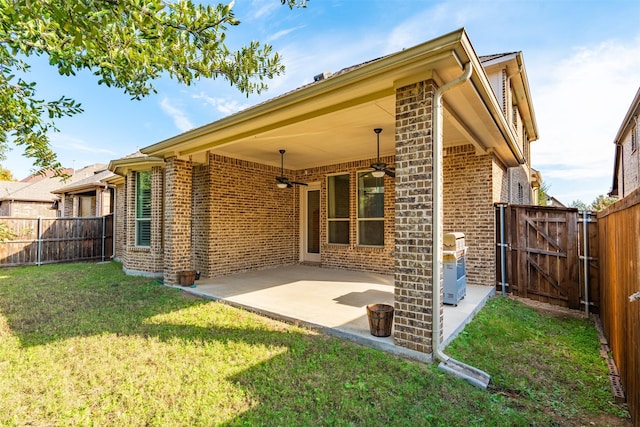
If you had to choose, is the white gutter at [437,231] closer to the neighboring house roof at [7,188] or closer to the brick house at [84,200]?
the brick house at [84,200]

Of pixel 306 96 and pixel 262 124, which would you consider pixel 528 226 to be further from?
pixel 262 124

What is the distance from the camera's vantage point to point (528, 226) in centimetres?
591

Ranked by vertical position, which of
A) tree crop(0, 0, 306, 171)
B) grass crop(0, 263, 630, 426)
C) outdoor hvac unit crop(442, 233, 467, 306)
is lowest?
grass crop(0, 263, 630, 426)

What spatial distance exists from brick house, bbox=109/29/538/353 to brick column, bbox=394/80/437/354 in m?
0.01

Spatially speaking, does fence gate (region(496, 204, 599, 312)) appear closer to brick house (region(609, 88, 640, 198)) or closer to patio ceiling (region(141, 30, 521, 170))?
patio ceiling (region(141, 30, 521, 170))

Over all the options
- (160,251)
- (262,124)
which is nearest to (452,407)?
(262,124)

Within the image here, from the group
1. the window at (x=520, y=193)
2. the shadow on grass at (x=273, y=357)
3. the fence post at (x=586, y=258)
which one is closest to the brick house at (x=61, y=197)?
the shadow on grass at (x=273, y=357)

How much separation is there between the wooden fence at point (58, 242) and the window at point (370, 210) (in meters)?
10.1

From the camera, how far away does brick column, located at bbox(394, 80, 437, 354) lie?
3.19m

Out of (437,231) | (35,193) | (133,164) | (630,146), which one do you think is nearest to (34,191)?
(35,193)

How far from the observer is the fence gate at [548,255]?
5.20m

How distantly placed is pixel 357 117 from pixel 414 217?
7.25 feet

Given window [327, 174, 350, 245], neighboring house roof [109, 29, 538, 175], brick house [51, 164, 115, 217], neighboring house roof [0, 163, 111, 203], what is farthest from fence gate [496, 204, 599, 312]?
neighboring house roof [0, 163, 111, 203]

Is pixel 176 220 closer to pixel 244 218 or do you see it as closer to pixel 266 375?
pixel 244 218
